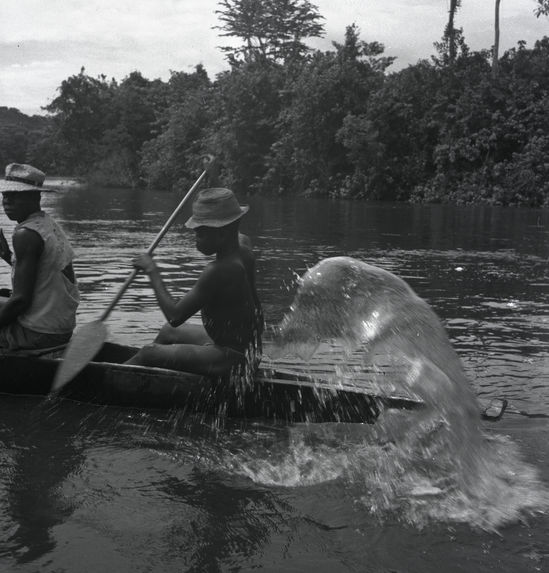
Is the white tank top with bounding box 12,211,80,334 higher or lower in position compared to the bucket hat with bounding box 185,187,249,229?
lower

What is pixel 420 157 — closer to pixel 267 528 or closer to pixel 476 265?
pixel 476 265

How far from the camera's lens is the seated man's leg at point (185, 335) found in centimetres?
593

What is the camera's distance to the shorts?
591 centimetres

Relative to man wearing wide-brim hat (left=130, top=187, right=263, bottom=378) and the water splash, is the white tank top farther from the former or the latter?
the water splash

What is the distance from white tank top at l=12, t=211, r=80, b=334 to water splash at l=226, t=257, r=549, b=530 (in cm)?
185

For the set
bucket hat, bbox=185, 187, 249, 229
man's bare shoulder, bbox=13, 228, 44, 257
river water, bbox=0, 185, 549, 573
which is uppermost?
bucket hat, bbox=185, 187, 249, 229

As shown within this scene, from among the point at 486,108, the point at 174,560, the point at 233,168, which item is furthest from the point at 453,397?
the point at 233,168

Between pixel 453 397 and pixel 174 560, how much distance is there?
2.38 meters

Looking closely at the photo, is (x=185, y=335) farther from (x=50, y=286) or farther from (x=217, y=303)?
(x=50, y=286)

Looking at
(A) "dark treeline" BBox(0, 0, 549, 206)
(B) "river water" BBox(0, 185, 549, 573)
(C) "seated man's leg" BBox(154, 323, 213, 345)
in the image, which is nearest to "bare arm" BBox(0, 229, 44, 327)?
(B) "river water" BBox(0, 185, 549, 573)

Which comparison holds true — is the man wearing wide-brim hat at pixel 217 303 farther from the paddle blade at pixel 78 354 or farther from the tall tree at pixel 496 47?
the tall tree at pixel 496 47

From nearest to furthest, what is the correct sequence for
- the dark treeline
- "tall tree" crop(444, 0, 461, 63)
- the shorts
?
the shorts < the dark treeline < "tall tree" crop(444, 0, 461, 63)

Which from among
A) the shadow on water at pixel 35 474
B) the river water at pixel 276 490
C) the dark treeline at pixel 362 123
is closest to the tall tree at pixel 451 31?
the dark treeline at pixel 362 123

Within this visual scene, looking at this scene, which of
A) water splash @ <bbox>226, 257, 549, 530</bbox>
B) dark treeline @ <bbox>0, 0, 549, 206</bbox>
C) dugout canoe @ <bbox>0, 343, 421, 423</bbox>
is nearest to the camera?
water splash @ <bbox>226, 257, 549, 530</bbox>
